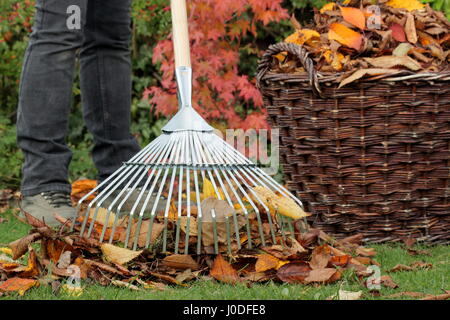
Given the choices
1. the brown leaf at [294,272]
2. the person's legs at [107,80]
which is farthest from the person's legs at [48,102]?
the brown leaf at [294,272]

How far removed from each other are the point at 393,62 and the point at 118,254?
1.11 meters

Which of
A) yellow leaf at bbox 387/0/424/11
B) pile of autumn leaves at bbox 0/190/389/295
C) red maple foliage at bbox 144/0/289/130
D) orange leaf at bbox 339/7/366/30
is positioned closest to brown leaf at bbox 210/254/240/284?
pile of autumn leaves at bbox 0/190/389/295

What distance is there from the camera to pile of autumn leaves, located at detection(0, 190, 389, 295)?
1660 millimetres

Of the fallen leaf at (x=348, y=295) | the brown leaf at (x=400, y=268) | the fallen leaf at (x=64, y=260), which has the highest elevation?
the fallen leaf at (x=64, y=260)

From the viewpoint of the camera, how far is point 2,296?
1.53m

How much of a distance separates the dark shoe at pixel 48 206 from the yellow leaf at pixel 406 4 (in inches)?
55.9

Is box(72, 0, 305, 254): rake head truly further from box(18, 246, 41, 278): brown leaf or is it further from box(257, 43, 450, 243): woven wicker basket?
box(257, 43, 450, 243): woven wicker basket

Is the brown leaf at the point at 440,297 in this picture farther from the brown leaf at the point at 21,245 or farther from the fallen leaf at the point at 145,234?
the brown leaf at the point at 21,245

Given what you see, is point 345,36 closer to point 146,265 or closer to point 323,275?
point 323,275

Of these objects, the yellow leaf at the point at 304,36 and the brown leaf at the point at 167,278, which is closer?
the brown leaf at the point at 167,278

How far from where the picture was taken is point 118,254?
68.8 inches

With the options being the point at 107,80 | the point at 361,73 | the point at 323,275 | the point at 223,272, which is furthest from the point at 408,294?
the point at 107,80

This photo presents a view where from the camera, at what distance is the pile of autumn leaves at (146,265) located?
1.66m

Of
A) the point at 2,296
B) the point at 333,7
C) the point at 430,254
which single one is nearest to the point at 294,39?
the point at 333,7
